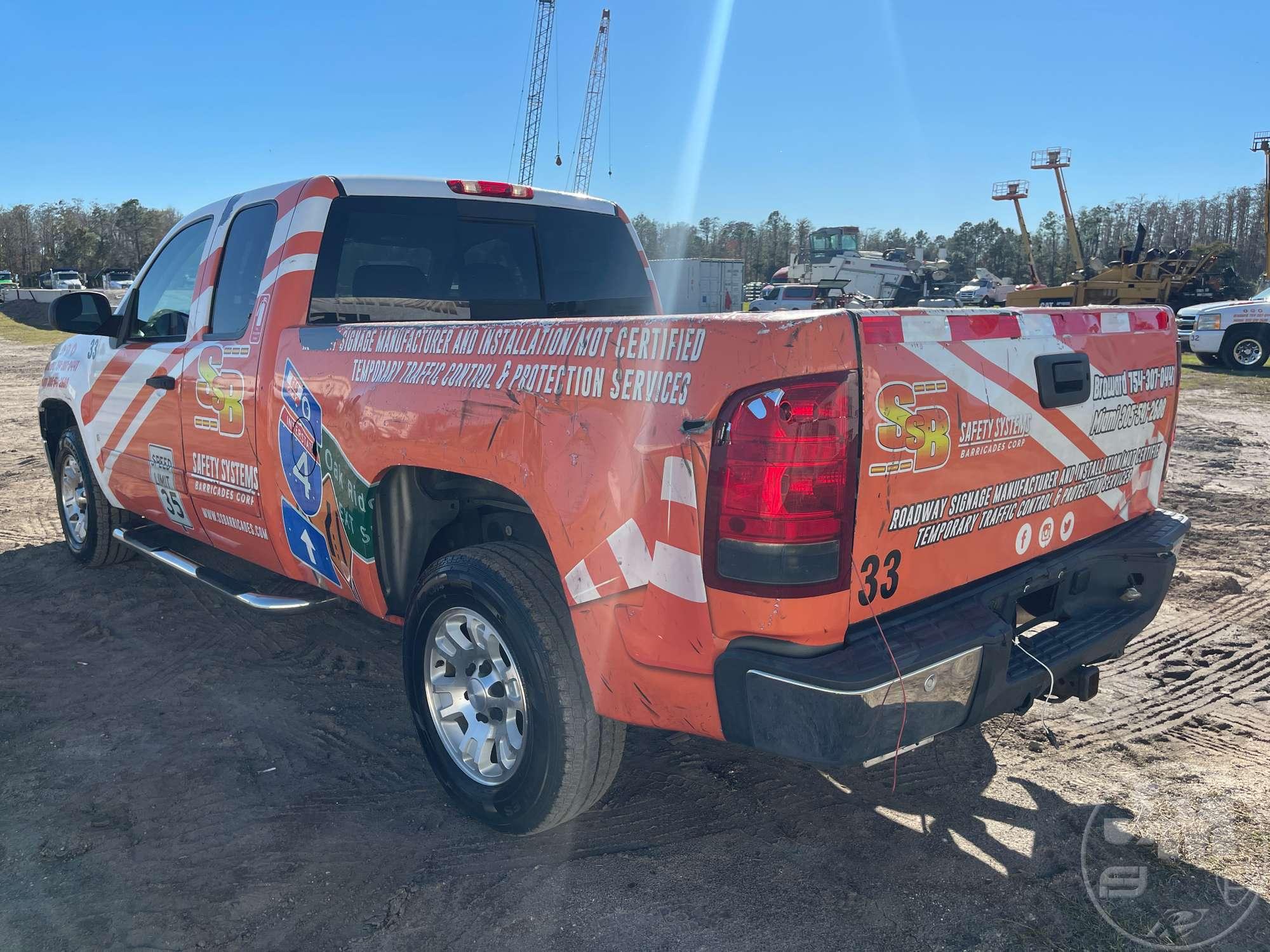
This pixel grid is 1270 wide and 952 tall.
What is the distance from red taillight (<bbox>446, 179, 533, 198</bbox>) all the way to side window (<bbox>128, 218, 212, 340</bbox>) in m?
1.28

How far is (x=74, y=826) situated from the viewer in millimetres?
2990

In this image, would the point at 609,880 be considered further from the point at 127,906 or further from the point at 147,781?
the point at 147,781

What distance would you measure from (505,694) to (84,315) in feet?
12.6

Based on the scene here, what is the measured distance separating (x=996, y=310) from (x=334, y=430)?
227cm

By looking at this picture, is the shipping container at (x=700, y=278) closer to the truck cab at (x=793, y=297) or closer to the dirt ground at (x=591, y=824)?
the truck cab at (x=793, y=297)

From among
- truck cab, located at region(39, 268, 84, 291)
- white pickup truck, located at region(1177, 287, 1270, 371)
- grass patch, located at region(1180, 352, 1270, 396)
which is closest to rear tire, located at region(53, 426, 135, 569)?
grass patch, located at region(1180, 352, 1270, 396)

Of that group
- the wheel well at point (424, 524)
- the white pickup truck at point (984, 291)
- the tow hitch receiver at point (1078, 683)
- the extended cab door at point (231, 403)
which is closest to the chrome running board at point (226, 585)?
the extended cab door at point (231, 403)

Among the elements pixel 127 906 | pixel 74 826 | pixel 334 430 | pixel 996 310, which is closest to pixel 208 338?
pixel 334 430

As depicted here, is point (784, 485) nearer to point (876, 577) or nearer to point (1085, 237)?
point (876, 577)

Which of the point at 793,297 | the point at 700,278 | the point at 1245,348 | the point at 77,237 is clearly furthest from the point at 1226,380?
the point at 77,237

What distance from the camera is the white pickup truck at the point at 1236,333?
16.8 meters

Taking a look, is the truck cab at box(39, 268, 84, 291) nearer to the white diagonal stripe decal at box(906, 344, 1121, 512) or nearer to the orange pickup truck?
the orange pickup truck

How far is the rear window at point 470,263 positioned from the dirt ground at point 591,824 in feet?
5.74

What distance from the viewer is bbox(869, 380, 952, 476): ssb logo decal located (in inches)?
84.0
